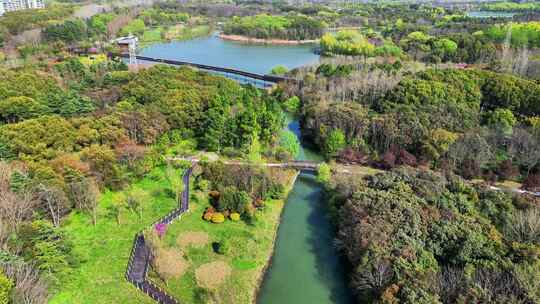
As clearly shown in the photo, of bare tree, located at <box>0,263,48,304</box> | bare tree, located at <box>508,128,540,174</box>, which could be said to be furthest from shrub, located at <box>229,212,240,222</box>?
bare tree, located at <box>508,128,540,174</box>

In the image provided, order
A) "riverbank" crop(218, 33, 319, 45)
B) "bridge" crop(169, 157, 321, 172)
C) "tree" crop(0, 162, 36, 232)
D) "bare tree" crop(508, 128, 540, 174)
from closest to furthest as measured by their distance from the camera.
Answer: "tree" crop(0, 162, 36, 232), "bare tree" crop(508, 128, 540, 174), "bridge" crop(169, 157, 321, 172), "riverbank" crop(218, 33, 319, 45)

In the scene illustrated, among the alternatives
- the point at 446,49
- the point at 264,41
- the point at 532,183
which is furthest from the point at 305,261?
the point at 264,41

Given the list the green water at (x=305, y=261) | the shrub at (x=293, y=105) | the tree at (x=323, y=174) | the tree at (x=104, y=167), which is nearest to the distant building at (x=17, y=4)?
the shrub at (x=293, y=105)

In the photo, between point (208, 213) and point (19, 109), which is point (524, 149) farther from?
point (19, 109)

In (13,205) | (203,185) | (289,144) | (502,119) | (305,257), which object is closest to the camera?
(13,205)

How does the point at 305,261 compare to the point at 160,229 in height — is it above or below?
below

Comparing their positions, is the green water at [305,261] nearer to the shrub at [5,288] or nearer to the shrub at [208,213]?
the shrub at [208,213]

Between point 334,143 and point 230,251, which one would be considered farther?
point 334,143

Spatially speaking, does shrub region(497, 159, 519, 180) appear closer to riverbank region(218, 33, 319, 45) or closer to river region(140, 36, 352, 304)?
river region(140, 36, 352, 304)
